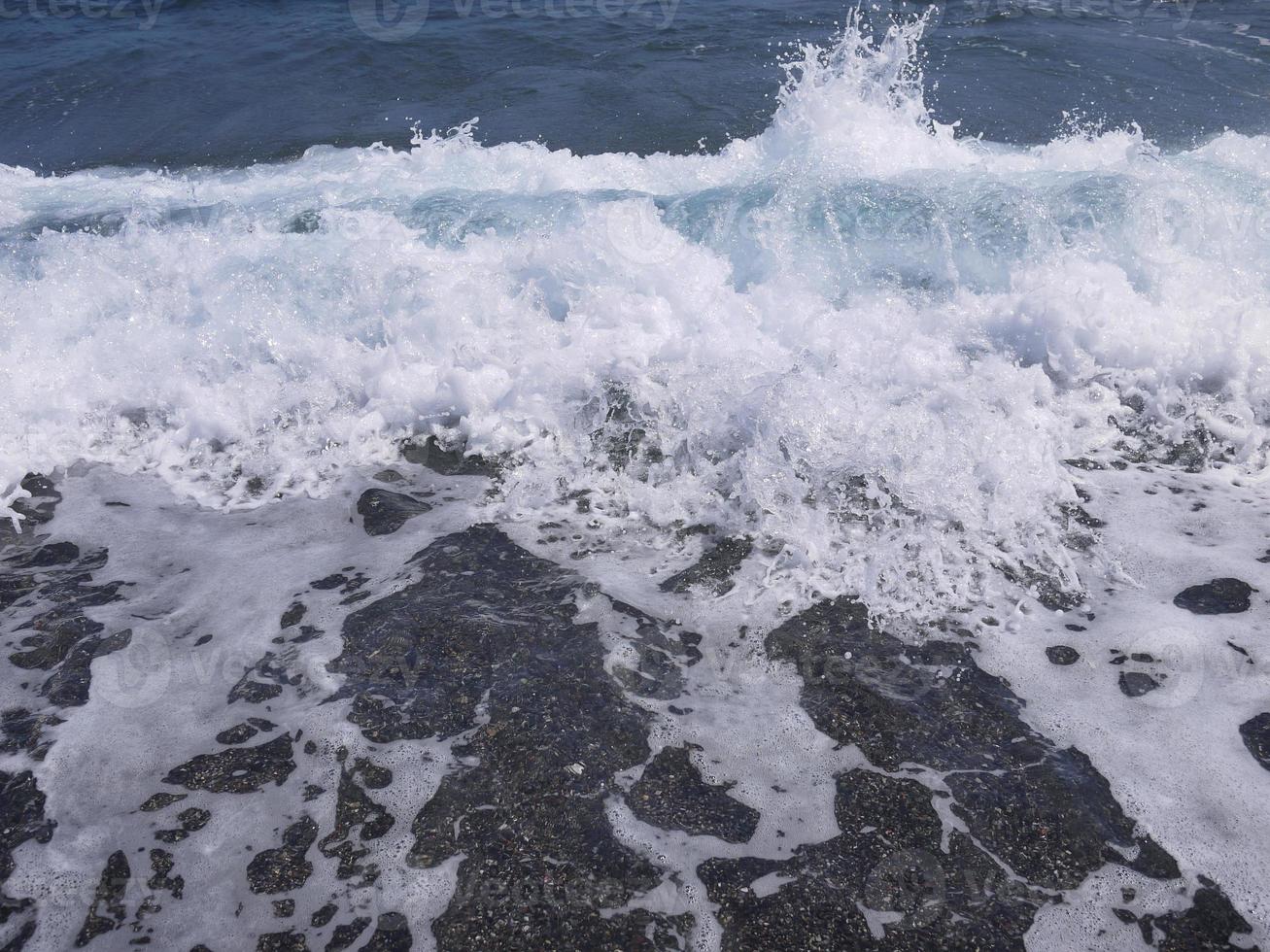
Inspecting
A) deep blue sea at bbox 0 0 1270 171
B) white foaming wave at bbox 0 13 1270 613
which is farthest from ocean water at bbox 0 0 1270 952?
deep blue sea at bbox 0 0 1270 171

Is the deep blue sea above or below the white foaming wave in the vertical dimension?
above

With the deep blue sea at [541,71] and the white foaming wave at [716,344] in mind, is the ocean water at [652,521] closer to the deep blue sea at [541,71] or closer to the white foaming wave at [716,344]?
the white foaming wave at [716,344]

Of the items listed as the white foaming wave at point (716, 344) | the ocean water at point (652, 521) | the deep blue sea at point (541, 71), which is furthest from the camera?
the deep blue sea at point (541, 71)

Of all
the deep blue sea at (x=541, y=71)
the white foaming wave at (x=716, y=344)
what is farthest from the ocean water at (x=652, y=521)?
the deep blue sea at (x=541, y=71)

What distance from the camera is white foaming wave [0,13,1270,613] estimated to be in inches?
178

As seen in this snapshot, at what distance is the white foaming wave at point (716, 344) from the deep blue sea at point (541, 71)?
251cm

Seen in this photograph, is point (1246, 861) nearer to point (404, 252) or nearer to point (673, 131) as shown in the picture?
point (404, 252)

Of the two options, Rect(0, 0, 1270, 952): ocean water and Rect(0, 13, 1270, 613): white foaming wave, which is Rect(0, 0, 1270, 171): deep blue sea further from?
Rect(0, 13, 1270, 613): white foaming wave

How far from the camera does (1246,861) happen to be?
109 inches

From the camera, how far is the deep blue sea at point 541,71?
9711 mm

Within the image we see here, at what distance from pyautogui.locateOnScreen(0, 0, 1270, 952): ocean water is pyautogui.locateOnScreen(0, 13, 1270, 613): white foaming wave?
0.03 m

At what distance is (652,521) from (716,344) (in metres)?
1.70

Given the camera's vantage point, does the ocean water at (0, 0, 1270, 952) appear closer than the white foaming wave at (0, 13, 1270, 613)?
Yes

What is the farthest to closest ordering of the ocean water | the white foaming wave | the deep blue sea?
the deep blue sea, the white foaming wave, the ocean water
